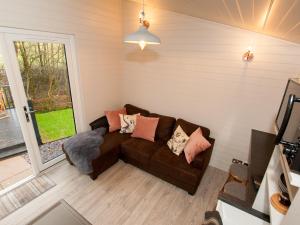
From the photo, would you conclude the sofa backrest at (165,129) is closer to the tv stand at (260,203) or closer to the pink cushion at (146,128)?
the pink cushion at (146,128)

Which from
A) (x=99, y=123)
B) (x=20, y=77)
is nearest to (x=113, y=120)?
(x=99, y=123)

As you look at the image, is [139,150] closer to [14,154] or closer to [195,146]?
[195,146]

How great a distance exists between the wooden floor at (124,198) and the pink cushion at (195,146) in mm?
584

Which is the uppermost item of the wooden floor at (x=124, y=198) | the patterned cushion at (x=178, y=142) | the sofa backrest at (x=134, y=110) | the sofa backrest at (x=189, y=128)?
the sofa backrest at (x=134, y=110)

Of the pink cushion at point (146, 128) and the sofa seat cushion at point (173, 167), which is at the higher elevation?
the pink cushion at point (146, 128)

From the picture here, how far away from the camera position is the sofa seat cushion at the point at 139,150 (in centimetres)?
279

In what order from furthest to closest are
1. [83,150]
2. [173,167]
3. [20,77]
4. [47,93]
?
[47,93]
[83,150]
[173,167]
[20,77]

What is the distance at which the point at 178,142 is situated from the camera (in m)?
2.79

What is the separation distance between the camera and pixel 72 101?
302 cm

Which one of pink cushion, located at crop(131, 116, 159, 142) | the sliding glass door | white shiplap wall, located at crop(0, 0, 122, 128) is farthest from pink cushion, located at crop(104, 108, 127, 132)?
the sliding glass door

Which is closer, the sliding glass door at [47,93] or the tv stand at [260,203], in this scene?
the tv stand at [260,203]

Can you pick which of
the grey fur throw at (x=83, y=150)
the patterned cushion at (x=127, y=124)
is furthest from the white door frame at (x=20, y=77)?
the patterned cushion at (x=127, y=124)

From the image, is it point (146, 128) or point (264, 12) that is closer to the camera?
point (264, 12)

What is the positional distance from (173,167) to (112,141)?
47.2 inches
